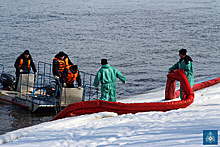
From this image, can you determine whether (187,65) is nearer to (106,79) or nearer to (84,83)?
(106,79)

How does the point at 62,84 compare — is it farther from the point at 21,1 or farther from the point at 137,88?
the point at 21,1

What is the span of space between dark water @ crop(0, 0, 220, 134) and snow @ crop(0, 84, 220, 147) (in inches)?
128

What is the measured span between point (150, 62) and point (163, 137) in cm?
1965

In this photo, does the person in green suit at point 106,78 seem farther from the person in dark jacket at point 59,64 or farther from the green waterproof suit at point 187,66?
the person in dark jacket at point 59,64

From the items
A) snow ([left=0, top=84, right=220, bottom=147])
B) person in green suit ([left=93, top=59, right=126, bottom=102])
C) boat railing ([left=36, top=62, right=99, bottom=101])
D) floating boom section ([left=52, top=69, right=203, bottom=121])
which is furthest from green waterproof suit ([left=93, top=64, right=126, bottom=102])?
boat railing ([left=36, top=62, right=99, bottom=101])

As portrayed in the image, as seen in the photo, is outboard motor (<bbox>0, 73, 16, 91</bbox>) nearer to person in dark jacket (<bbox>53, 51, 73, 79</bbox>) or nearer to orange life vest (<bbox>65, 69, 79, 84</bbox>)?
person in dark jacket (<bbox>53, 51, 73, 79</bbox>)

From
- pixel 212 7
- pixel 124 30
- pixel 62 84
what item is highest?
pixel 212 7

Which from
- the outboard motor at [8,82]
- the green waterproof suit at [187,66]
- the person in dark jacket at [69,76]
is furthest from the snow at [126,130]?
the outboard motor at [8,82]

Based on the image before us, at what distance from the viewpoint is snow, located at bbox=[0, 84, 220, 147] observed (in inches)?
223

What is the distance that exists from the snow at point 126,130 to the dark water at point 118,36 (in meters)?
Answer: 3.25

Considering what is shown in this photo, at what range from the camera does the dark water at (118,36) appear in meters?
21.6

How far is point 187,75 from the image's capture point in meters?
9.07

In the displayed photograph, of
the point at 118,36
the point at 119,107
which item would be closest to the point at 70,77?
the point at 119,107

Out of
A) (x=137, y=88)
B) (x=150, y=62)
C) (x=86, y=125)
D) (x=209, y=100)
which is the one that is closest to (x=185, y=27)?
(x=150, y=62)
